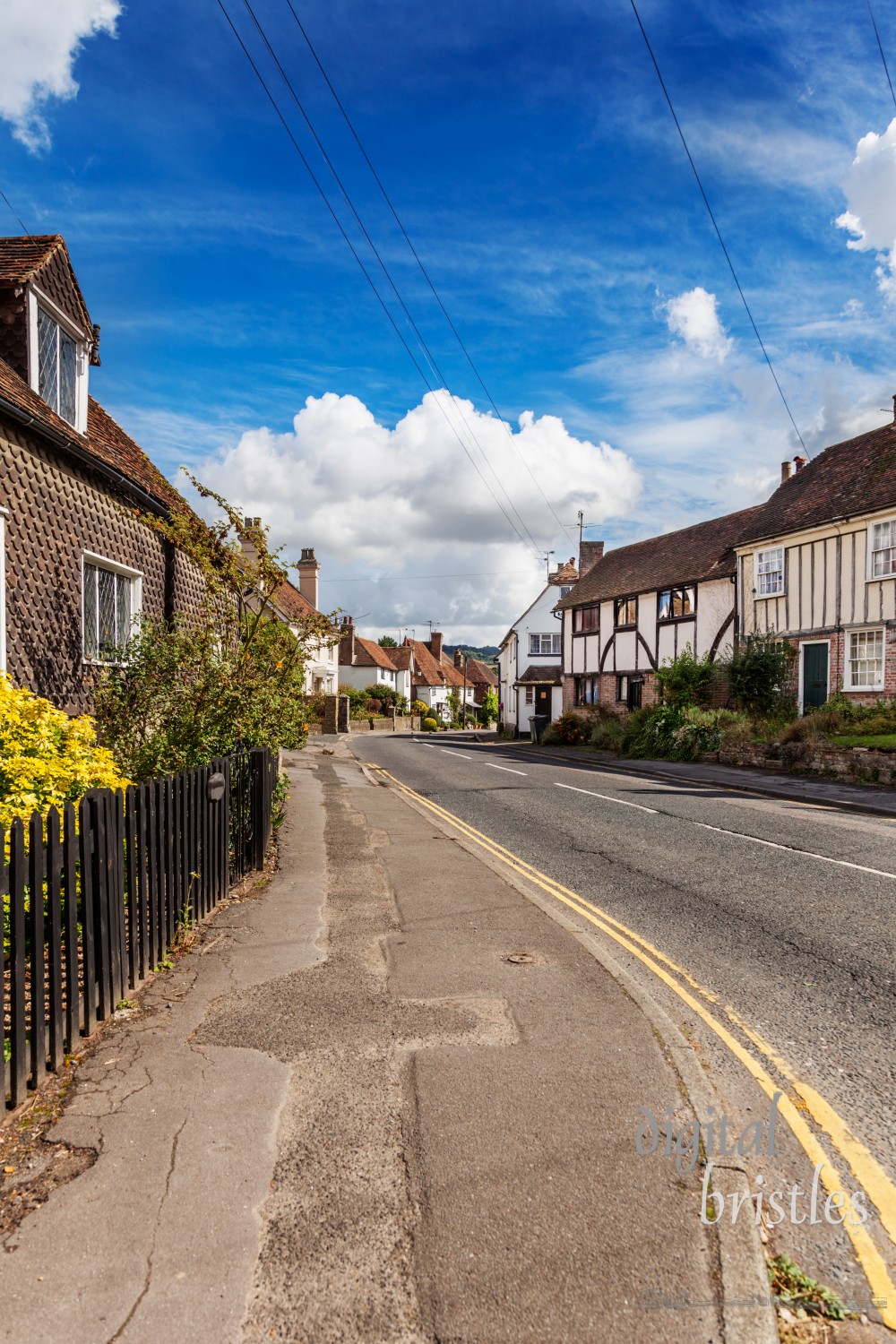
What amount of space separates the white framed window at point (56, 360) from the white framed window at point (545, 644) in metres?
41.8

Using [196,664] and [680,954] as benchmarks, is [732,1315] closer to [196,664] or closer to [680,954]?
[680,954]

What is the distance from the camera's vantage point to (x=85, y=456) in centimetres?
998

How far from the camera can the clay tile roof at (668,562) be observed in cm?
3038

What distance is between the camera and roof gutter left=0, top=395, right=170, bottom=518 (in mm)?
8484

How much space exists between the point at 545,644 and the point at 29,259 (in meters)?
43.4

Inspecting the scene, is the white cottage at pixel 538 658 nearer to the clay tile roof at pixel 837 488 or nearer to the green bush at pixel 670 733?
the green bush at pixel 670 733

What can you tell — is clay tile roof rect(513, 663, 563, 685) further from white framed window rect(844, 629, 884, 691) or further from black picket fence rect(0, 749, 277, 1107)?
black picket fence rect(0, 749, 277, 1107)

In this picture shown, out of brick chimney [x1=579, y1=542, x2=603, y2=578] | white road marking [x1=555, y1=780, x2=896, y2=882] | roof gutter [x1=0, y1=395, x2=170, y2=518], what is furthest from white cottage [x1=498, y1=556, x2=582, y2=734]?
roof gutter [x1=0, y1=395, x2=170, y2=518]

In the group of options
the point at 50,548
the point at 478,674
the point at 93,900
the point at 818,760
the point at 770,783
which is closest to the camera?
the point at 93,900

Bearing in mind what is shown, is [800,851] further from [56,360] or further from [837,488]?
[837,488]

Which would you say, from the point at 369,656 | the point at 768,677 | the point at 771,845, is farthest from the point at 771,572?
the point at 369,656

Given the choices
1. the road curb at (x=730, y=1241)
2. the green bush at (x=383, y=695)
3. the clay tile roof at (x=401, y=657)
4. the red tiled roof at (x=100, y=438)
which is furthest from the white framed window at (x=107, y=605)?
the clay tile roof at (x=401, y=657)

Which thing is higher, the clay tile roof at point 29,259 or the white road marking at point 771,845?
the clay tile roof at point 29,259

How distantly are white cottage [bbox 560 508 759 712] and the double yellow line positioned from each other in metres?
23.1
